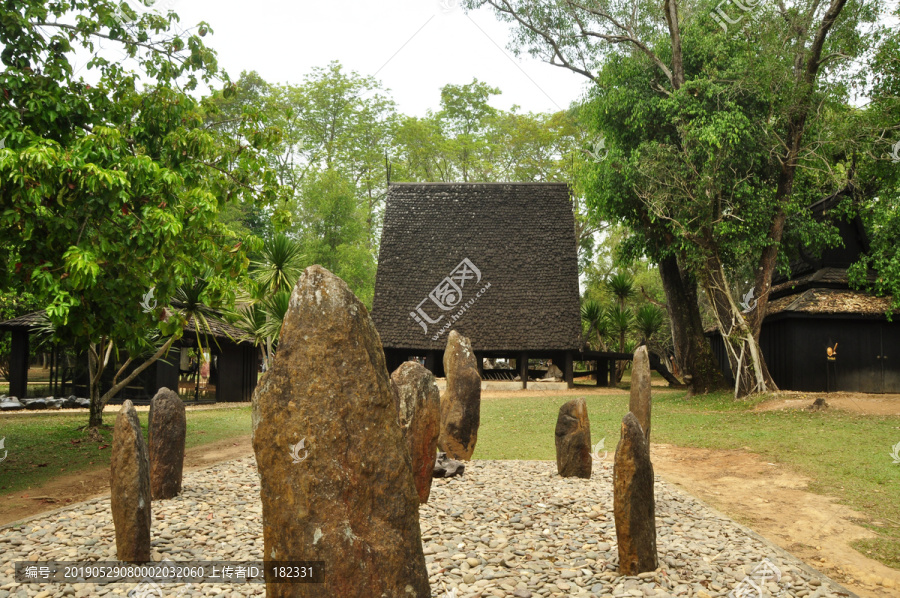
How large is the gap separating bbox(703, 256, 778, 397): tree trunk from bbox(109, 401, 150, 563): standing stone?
52.8ft

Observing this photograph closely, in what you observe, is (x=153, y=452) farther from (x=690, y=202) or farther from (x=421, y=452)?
(x=690, y=202)

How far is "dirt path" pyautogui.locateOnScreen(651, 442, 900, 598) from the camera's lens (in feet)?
18.4

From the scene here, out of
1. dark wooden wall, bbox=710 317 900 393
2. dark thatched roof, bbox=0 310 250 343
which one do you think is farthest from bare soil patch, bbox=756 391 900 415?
dark thatched roof, bbox=0 310 250 343

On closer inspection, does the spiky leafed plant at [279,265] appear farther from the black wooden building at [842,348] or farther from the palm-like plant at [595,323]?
the black wooden building at [842,348]

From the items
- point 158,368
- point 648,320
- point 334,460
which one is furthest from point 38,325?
point 648,320

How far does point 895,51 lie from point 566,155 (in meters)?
19.2

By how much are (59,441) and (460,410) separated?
24.6 ft

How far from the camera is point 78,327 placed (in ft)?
28.9

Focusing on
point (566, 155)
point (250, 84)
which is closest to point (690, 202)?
point (566, 155)

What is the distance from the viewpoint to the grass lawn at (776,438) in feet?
26.7

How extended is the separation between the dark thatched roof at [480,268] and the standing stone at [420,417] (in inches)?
579

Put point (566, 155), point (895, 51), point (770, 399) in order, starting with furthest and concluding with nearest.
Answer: point (566, 155) → point (770, 399) → point (895, 51)

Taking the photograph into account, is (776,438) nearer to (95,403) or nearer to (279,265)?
(95,403)

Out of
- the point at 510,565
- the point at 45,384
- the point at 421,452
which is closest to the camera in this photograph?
the point at 510,565
